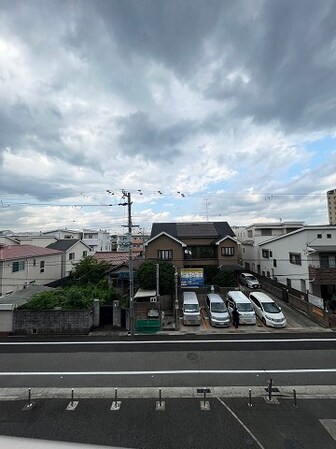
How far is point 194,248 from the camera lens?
35.8 meters

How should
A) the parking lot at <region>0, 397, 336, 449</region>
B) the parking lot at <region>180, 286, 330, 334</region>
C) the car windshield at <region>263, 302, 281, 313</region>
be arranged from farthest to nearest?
the car windshield at <region>263, 302, 281, 313</region>
the parking lot at <region>180, 286, 330, 334</region>
the parking lot at <region>0, 397, 336, 449</region>

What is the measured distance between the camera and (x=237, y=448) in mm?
7695

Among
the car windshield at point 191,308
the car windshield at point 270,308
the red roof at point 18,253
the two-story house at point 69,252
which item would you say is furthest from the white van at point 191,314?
the two-story house at point 69,252

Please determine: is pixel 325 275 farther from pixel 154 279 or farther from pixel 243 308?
pixel 154 279

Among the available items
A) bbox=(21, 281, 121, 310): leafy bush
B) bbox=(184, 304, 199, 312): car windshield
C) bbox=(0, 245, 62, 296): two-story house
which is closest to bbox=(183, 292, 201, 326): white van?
bbox=(184, 304, 199, 312): car windshield

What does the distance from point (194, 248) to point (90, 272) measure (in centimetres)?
1342

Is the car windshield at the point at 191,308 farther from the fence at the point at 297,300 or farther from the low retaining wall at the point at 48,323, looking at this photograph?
the fence at the point at 297,300

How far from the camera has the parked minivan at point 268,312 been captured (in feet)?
66.1

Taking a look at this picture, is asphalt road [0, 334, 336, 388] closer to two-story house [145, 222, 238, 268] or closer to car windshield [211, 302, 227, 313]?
car windshield [211, 302, 227, 313]

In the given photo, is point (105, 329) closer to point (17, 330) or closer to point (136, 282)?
point (17, 330)

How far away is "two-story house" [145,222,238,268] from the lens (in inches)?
1332

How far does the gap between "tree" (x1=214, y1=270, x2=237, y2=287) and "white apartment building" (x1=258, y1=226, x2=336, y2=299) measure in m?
6.07

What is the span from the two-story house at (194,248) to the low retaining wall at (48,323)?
14197 mm

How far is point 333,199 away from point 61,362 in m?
143
